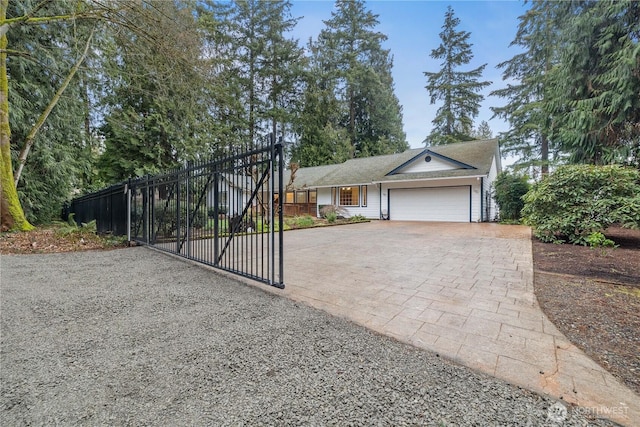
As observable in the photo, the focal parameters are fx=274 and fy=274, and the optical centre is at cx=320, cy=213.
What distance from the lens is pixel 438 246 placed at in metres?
6.75

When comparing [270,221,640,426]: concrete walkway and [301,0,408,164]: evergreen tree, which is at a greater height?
[301,0,408,164]: evergreen tree

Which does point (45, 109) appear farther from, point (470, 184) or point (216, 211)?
point (470, 184)

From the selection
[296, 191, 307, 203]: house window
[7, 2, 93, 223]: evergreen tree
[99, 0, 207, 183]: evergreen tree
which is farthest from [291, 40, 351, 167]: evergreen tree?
[7, 2, 93, 223]: evergreen tree

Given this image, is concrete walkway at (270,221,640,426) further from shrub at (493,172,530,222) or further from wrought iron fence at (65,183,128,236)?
shrub at (493,172,530,222)

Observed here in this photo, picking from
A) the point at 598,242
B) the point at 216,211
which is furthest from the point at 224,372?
the point at 598,242

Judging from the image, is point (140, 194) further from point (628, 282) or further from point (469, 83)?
point (469, 83)

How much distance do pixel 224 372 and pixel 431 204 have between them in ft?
49.2

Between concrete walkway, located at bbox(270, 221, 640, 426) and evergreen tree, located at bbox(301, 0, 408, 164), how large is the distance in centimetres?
2217

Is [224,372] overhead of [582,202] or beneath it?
beneath

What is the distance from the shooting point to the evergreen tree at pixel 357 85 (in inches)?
1049

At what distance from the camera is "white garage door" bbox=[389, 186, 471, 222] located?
1414cm

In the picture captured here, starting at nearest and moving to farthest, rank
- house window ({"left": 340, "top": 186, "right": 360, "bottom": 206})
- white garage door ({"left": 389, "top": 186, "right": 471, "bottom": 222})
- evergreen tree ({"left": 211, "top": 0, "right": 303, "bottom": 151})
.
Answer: white garage door ({"left": 389, "top": 186, "right": 471, "bottom": 222}) < house window ({"left": 340, "top": 186, "right": 360, "bottom": 206}) < evergreen tree ({"left": 211, "top": 0, "right": 303, "bottom": 151})

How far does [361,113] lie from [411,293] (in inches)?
1170

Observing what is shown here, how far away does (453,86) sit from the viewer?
25016mm
